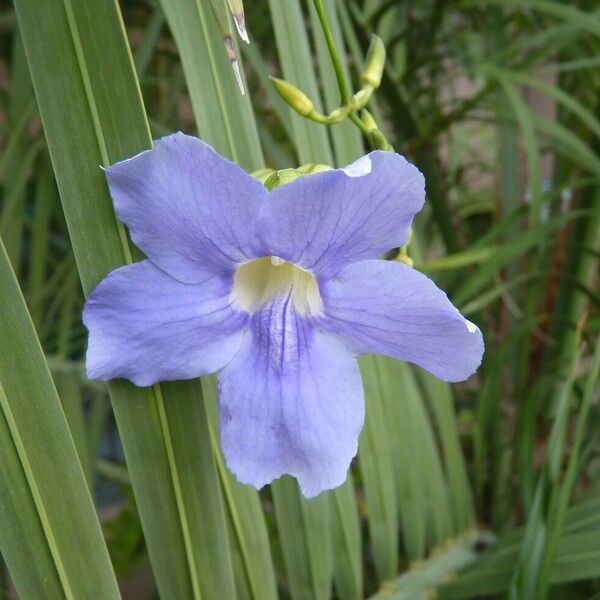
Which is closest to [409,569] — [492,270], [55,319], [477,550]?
[477,550]

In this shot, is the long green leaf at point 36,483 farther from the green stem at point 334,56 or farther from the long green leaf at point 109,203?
the green stem at point 334,56

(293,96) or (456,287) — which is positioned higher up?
(293,96)

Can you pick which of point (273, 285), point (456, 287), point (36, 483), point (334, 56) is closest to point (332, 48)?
point (334, 56)

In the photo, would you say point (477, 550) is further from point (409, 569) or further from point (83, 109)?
point (83, 109)

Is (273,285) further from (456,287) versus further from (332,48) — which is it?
(456,287)

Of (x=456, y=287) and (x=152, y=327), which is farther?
(x=456, y=287)

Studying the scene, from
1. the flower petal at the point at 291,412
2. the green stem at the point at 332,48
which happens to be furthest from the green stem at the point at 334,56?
the flower petal at the point at 291,412
